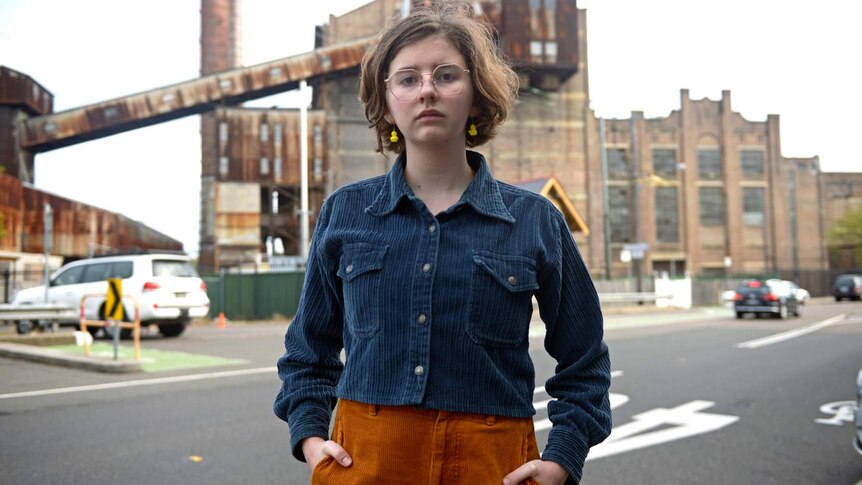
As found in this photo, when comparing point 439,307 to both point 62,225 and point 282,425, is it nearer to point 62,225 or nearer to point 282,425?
point 282,425

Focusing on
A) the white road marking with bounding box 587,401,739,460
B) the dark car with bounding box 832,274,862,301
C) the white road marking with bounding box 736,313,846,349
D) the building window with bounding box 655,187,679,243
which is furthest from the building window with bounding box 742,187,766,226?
the white road marking with bounding box 587,401,739,460

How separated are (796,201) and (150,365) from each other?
61257 millimetres

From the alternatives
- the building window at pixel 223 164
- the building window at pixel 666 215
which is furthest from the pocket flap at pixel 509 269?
the building window at pixel 666 215

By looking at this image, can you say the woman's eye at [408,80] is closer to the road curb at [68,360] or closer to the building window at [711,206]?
the road curb at [68,360]

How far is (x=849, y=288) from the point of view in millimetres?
49594

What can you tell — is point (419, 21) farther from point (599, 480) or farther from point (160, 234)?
point (160, 234)

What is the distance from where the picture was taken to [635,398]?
8.98 m

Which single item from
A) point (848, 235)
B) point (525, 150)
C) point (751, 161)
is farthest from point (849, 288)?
point (525, 150)

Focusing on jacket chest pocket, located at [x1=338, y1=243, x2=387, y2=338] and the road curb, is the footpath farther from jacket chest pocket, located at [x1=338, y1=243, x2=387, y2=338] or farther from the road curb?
jacket chest pocket, located at [x1=338, y1=243, x2=387, y2=338]

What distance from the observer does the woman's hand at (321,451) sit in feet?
5.78

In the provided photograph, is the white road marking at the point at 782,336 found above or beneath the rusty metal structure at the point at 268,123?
beneath

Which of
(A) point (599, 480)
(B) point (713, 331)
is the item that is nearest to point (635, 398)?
(A) point (599, 480)

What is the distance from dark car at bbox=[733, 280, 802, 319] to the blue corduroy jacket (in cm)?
2740

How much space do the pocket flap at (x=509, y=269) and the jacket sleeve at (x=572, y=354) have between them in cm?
8
